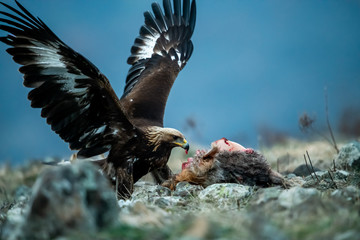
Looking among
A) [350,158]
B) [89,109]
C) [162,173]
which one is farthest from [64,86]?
[350,158]

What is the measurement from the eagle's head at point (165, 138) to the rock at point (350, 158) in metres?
2.36

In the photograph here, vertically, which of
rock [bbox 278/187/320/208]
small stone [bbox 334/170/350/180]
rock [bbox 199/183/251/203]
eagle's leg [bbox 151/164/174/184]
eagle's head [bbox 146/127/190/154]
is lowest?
rock [bbox 278/187/320/208]

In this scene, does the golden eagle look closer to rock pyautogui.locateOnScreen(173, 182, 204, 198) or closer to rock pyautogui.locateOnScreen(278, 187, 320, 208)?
rock pyautogui.locateOnScreen(173, 182, 204, 198)

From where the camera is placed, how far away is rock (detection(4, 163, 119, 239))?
1.91 m

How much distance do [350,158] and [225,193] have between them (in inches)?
113

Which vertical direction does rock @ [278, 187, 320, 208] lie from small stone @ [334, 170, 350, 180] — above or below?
below

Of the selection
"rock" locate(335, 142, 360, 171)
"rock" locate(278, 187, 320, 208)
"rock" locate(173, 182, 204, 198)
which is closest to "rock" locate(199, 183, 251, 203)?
"rock" locate(173, 182, 204, 198)

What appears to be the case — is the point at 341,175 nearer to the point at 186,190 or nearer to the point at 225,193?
the point at 225,193

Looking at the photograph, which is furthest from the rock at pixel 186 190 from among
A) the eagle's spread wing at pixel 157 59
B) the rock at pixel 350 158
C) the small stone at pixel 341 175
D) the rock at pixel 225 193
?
the rock at pixel 350 158

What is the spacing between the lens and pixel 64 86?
524cm

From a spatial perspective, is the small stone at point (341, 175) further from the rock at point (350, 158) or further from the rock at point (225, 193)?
the rock at point (225, 193)

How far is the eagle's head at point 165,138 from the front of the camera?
566 cm

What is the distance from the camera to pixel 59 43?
4910 millimetres

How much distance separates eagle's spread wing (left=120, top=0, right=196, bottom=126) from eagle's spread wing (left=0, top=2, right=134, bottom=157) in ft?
2.77
